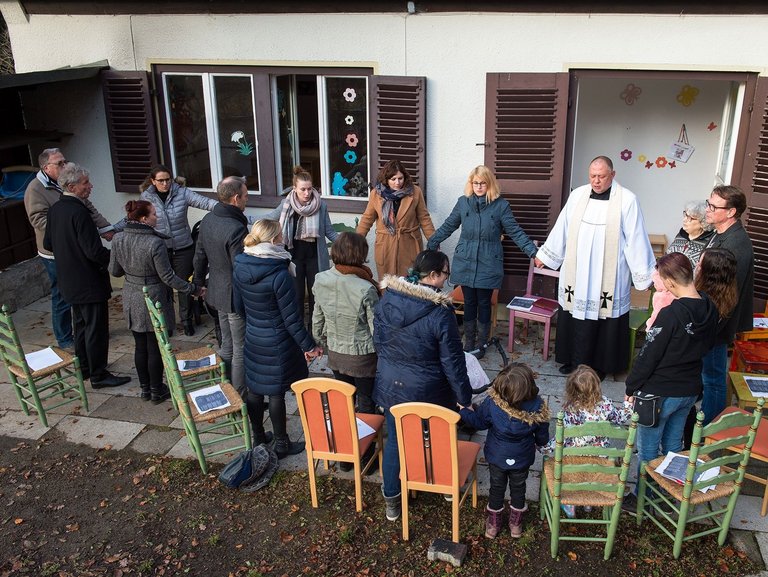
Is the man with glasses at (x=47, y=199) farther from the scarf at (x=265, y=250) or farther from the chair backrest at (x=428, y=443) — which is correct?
the chair backrest at (x=428, y=443)

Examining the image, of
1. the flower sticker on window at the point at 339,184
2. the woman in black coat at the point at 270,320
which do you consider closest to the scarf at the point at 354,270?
the woman in black coat at the point at 270,320

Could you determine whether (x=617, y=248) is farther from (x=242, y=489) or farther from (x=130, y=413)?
(x=130, y=413)

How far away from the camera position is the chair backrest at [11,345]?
5656mm

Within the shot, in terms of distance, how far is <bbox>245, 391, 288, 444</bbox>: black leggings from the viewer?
5.21 meters

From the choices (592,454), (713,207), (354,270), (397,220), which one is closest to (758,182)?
(713,207)

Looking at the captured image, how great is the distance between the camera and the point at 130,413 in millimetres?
6211

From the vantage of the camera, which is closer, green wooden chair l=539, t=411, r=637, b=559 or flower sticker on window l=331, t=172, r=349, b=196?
green wooden chair l=539, t=411, r=637, b=559

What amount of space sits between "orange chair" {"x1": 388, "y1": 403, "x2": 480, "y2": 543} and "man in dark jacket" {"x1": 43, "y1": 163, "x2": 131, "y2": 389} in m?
3.32

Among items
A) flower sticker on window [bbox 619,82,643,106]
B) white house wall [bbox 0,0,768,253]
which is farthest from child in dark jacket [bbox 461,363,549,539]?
flower sticker on window [bbox 619,82,643,106]

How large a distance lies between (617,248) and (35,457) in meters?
5.10

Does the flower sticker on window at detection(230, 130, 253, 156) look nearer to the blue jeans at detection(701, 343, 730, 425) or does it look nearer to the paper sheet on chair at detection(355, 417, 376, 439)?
the paper sheet on chair at detection(355, 417, 376, 439)

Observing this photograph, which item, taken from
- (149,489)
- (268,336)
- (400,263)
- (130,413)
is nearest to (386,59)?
(400,263)

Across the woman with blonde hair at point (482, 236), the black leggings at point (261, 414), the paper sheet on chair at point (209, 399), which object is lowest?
the black leggings at point (261, 414)

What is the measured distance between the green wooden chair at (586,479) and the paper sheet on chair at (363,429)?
1.21 meters
